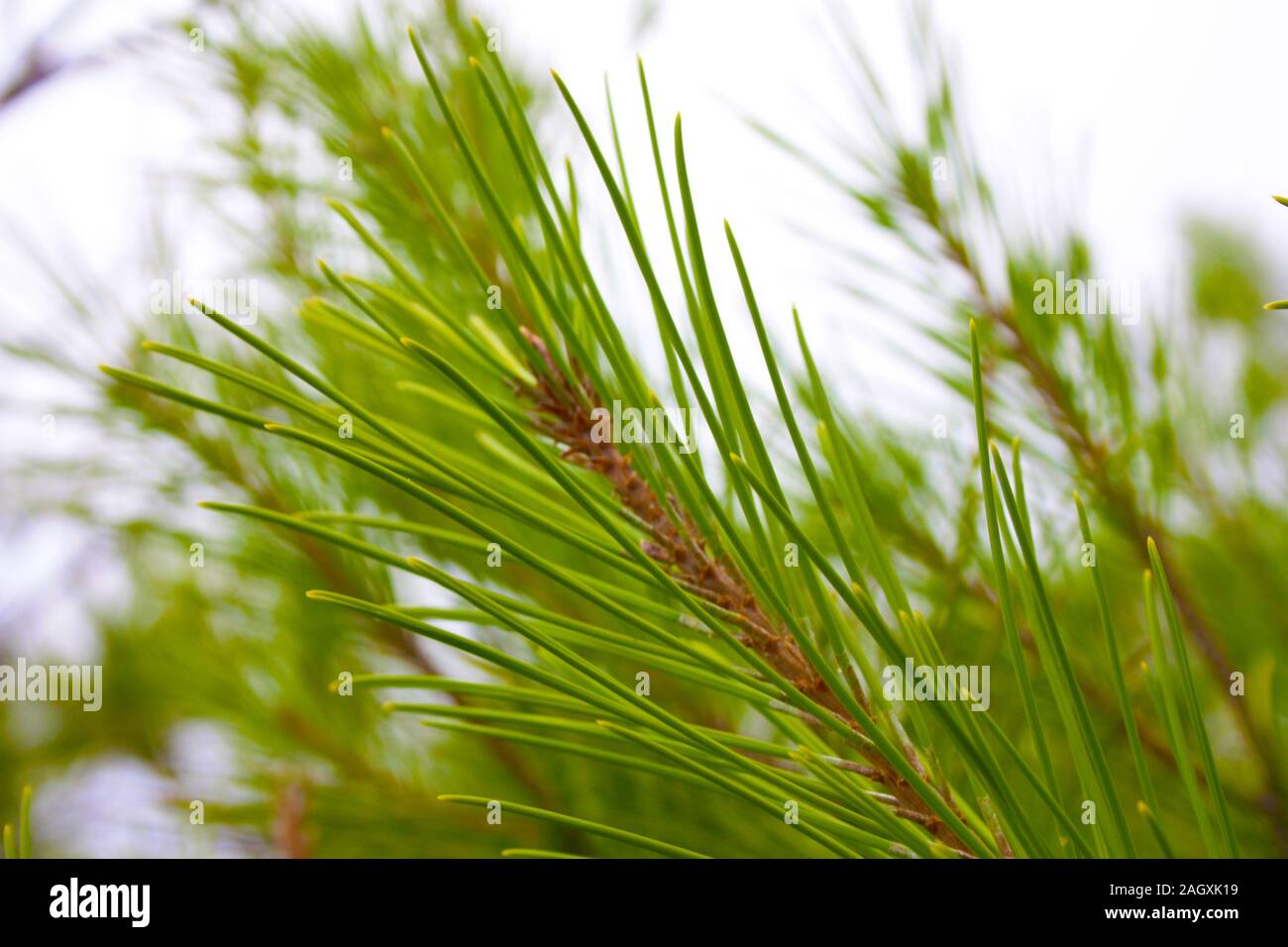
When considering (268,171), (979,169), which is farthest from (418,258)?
(979,169)

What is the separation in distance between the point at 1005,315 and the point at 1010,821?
0.34 meters

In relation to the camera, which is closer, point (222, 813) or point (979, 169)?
point (979, 169)

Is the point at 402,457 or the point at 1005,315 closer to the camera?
the point at 402,457

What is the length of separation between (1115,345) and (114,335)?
1.91ft

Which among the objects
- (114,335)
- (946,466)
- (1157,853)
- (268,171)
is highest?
(268,171)

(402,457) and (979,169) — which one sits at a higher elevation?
(979,169)

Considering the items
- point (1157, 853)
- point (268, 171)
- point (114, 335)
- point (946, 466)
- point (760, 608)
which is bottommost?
point (1157, 853)

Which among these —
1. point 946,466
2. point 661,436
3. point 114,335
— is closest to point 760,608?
point 661,436

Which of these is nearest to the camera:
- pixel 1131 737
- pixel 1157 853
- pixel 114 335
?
pixel 1131 737

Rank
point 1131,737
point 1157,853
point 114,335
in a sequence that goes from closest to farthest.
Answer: point 1131,737
point 1157,853
point 114,335

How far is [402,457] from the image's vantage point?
0.22 meters
